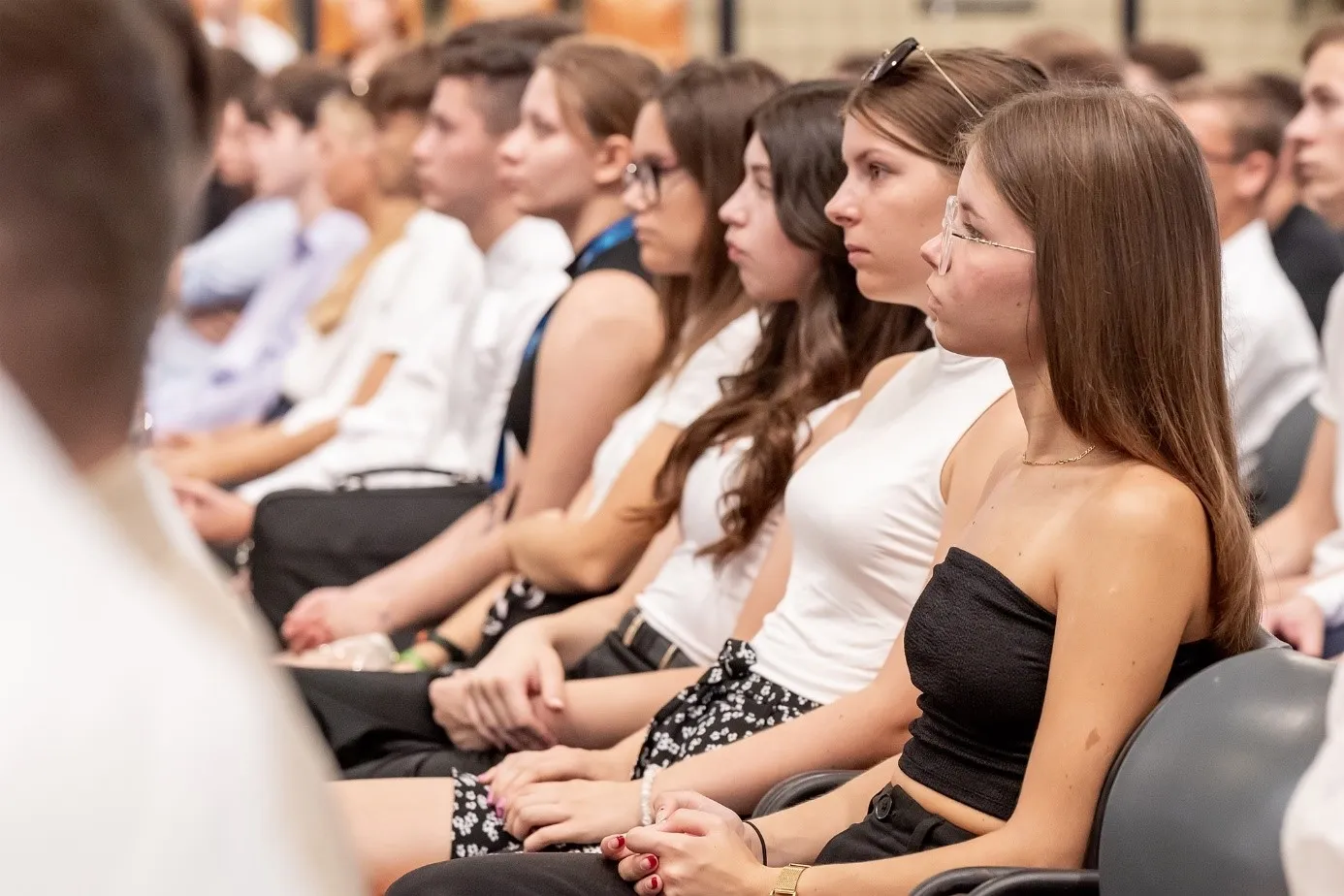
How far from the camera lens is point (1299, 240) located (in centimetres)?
398

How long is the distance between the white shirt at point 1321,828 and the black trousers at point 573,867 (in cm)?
65

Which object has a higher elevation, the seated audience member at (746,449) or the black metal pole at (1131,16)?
the seated audience member at (746,449)

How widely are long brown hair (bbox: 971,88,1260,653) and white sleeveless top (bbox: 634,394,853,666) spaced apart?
756 mm

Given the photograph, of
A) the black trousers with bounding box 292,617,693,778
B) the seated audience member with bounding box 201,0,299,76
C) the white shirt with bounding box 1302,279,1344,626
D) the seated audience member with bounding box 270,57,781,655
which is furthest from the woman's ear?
the seated audience member with bounding box 201,0,299,76

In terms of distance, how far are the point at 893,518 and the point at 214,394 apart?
3.70m

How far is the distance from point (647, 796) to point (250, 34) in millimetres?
6256

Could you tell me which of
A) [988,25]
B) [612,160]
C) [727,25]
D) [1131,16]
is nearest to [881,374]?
[612,160]

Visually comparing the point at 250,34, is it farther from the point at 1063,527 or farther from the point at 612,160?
the point at 1063,527

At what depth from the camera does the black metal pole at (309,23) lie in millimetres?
7879

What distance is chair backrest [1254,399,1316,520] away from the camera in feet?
10.8

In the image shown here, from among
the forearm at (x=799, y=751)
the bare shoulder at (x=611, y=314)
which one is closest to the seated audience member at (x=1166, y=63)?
the bare shoulder at (x=611, y=314)

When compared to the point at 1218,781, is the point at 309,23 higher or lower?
lower

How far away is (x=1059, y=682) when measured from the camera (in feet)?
4.94

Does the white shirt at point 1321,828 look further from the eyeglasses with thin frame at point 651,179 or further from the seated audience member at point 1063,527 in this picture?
the eyeglasses with thin frame at point 651,179
